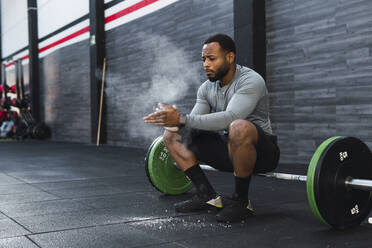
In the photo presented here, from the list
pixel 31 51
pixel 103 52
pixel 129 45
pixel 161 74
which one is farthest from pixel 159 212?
pixel 31 51

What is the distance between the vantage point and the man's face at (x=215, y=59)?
2.15 m

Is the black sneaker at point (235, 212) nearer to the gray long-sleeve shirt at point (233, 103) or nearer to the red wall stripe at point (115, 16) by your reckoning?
the gray long-sleeve shirt at point (233, 103)

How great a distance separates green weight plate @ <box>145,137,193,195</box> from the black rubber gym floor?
0.23 feet

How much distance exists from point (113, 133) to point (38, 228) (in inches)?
233

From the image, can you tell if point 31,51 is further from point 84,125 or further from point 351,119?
point 351,119

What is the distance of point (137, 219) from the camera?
2154 millimetres

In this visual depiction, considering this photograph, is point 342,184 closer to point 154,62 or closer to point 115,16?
point 154,62

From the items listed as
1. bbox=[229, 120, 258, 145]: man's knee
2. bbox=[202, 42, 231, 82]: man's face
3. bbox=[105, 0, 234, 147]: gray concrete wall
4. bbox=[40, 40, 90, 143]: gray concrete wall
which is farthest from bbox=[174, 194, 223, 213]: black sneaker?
bbox=[40, 40, 90, 143]: gray concrete wall

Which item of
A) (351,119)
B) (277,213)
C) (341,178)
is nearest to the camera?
(341,178)

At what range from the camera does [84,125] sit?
28.7 feet

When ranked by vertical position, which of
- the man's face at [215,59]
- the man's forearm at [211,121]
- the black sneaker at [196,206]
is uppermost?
the man's face at [215,59]

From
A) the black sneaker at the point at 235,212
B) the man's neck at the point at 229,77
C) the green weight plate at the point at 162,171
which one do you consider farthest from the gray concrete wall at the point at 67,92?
the black sneaker at the point at 235,212

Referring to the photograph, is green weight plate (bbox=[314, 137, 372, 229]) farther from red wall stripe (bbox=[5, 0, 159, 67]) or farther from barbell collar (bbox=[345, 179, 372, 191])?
red wall stripe (bbox=[5, 0, 159, 67])

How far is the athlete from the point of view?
79.4 inches
